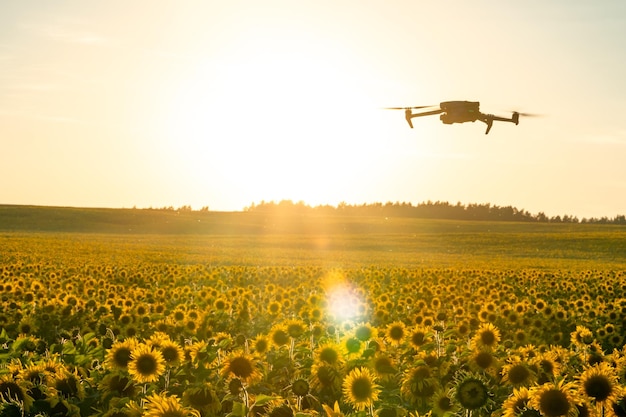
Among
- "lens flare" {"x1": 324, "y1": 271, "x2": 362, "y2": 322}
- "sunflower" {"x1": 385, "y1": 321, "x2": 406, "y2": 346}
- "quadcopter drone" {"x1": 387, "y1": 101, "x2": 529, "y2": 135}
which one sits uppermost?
"quadcopter drone" {"x1": 387, "y1": 101, "x2": 529, "y2": 135}

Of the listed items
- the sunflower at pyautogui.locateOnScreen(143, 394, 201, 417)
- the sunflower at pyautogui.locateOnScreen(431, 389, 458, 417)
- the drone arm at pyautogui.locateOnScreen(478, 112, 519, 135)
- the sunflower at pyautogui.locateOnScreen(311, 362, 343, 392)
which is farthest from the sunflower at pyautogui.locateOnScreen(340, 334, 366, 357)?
the drone arm at pyautogui.locateOnScreen(478, 112, 519, 135)

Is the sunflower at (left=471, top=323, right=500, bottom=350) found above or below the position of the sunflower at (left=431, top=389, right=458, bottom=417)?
above

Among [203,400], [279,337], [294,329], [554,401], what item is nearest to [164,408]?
[203,400]

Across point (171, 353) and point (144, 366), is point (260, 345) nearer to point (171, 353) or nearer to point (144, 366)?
point (171, 353)

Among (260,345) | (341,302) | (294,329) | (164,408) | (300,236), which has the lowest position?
(341,302)

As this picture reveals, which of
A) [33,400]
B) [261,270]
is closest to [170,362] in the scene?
[33,400]

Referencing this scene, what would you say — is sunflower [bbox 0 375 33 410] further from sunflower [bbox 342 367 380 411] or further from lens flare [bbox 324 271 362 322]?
lens flare [bbox 324 271 362 322]
